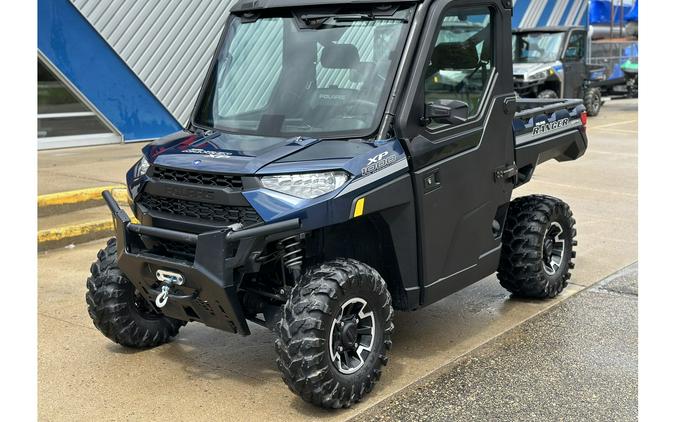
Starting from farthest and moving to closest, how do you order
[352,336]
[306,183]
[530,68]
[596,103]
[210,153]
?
[596,103], [530,68], [210,153], [352,336], [306,183]

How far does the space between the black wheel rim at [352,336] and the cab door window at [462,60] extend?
116 centimetres

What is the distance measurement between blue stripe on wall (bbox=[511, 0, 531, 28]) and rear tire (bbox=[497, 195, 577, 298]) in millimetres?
20603

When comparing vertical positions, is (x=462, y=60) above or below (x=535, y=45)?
below

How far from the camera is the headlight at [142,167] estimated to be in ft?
16.0

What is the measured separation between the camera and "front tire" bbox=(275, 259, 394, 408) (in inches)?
169

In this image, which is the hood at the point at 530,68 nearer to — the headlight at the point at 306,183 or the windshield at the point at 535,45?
the windshield at the point at 535,45

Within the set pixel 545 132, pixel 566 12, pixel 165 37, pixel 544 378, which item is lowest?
pixel 544 378

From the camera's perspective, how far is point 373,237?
4.91 m

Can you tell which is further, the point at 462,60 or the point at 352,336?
the point at 462,60

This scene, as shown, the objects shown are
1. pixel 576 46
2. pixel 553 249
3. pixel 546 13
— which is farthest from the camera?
pixel 546 13

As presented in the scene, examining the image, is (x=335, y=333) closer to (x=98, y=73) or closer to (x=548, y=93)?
(x=98, y=73)

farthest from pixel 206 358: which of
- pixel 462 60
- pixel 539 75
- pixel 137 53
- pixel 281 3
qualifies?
pixel 539 75

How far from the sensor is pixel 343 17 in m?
5.01

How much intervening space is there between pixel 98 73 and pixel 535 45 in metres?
10.4
